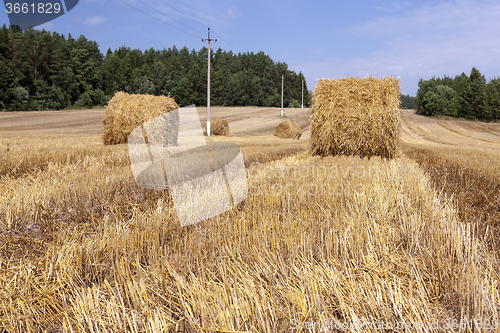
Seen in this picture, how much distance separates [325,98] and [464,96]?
180 feet

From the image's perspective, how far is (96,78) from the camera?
6994cm

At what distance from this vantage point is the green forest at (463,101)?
152 ft

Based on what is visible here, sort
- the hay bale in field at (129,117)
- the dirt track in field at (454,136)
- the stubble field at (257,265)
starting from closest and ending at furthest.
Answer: the stubble field at (257,265) → the hay bale in field at (129,117) → the dirt track in field at (454,136)

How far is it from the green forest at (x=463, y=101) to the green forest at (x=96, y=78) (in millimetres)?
35769

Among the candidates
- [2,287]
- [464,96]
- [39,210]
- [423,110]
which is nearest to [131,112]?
[39,210]

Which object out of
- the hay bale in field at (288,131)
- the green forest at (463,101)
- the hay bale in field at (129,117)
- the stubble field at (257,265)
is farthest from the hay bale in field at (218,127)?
the green forest at (463,101)

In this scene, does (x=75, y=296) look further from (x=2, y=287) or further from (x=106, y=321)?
(x=2, y=287)

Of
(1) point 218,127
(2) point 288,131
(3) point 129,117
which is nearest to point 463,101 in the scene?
(2) point 288,131

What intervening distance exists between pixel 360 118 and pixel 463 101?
54296 mm

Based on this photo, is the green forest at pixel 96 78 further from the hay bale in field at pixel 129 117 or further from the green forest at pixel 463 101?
the hay bale in field at pixel 129 117

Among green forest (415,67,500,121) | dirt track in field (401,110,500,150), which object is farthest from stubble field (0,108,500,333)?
green forest (415,67,500,121)

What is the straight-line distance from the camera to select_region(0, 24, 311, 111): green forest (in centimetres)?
5300

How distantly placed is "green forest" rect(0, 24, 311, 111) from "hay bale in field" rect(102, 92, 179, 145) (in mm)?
47005

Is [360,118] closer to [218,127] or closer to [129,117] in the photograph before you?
[129,117]
